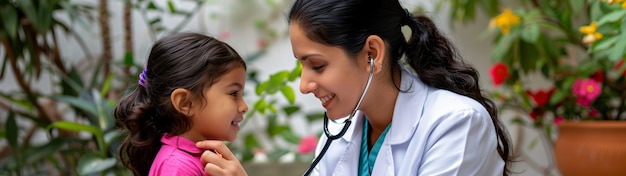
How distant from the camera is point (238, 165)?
136 cm

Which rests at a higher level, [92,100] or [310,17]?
[310,17]

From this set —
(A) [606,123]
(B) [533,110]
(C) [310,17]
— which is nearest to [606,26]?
(A) [606,123]

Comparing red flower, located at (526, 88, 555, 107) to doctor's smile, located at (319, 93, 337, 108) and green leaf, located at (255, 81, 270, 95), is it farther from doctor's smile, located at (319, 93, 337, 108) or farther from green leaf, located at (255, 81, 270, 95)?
doctor's smile, located at (319, 93, 337, 108)

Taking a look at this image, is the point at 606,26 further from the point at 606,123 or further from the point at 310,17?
the point at 310,17

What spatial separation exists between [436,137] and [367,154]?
250mm

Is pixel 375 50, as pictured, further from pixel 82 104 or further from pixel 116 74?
pixel 116 74

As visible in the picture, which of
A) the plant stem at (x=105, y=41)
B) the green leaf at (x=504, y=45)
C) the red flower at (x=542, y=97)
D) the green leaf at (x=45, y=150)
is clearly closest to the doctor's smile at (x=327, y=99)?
the green leaf at (x=504, y=45)

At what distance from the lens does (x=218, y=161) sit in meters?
1.34

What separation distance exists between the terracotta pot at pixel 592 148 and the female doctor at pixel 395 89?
0.66 meters

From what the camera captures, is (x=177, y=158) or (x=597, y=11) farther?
(x=597, y=11)

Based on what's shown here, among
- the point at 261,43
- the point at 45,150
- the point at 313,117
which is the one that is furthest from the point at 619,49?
the point at 261,43

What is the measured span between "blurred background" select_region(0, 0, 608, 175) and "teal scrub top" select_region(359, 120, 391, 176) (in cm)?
31

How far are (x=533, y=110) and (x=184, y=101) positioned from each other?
1452 mm

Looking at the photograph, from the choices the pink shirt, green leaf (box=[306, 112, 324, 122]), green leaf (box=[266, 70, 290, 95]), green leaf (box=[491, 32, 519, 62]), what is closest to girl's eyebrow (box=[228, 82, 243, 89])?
the pink shirt
